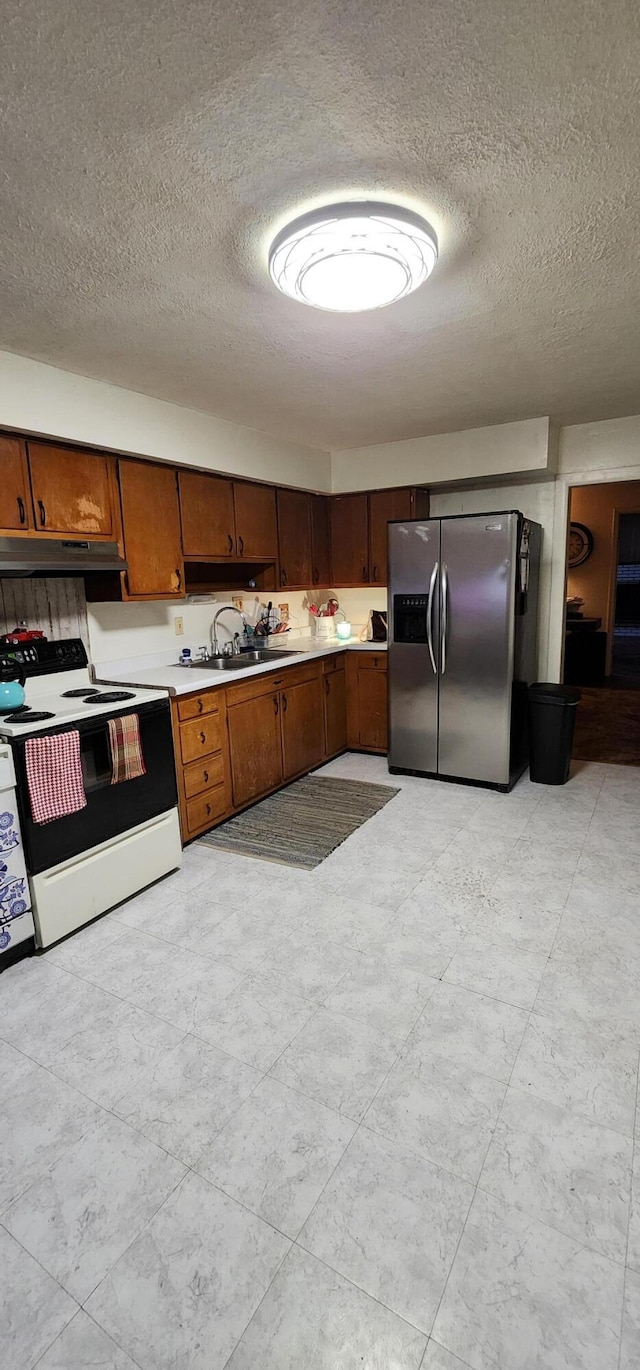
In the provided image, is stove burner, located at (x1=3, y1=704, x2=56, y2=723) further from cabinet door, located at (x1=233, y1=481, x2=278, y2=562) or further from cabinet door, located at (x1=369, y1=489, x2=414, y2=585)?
cabinet door, located at (x1=369, y1=489, x2=414, y2=585)

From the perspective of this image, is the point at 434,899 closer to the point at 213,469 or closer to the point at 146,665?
the point at 146,665

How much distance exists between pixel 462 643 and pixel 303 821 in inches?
60.6

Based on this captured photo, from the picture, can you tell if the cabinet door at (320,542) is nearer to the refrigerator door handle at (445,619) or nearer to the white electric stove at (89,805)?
the refrigerator door handle at (445,619)

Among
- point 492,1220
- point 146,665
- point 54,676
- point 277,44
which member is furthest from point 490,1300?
point 146,665

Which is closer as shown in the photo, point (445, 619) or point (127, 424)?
point (127, 424)

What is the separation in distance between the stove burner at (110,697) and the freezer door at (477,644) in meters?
2.04

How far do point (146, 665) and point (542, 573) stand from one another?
2974 millimetres

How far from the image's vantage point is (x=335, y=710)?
460 centimetres

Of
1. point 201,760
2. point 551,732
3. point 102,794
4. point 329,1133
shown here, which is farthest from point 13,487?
point 551,732

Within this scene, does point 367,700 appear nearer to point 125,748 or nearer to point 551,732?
Answer: point 551,732

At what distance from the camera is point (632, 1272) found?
122cm

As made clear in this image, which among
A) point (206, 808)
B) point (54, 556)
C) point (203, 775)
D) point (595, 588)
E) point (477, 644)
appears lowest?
point (206, 808)

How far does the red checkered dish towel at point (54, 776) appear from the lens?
7.47 ft

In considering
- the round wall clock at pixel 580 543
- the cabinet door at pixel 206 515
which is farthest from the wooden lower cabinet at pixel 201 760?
the round wall clock at pixel 580 543
